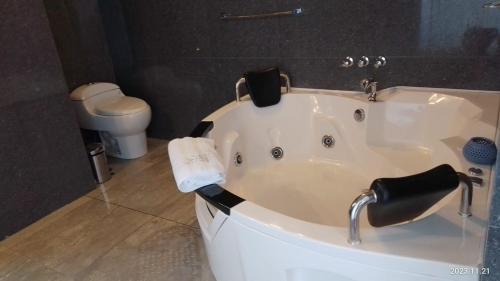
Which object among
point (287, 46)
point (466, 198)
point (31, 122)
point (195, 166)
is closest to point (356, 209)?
point (466, 198)

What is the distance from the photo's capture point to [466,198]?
930 mm

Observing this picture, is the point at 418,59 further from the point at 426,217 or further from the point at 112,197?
the point at 112,197

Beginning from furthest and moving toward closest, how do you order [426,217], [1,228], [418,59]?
[1,228] < [418,59] < [426,217]

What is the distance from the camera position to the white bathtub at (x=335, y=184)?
881 millimetres

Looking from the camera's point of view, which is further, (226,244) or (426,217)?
(226,244)

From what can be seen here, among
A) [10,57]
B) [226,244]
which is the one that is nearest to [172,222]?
[226,244]

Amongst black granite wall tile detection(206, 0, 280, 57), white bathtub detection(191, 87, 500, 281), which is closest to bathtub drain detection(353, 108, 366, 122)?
white bathtub detection(191, 87, 500, 281)

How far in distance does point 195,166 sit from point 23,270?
4.21 ft

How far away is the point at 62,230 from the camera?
6.91 feet

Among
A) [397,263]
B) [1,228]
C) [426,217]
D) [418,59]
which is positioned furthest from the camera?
[1,228]

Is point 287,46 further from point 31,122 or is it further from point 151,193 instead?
point 31,122

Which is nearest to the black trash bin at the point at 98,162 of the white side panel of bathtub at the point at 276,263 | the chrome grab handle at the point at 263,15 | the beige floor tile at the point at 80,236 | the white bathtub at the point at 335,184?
the beige floor tile at the point at 80,236

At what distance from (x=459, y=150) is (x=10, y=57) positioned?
241 cm

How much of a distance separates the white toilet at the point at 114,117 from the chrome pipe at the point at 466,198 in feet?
8.06
